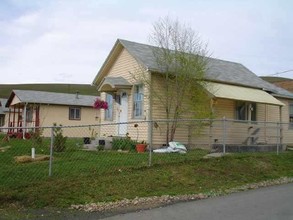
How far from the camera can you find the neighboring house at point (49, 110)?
3098 cm

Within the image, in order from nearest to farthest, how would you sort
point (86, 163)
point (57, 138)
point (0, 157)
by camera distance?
point (86, 163), point (0, 157), point (57, 138)

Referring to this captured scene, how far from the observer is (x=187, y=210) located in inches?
310

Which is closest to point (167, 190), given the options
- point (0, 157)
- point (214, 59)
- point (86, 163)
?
point (86, 163)

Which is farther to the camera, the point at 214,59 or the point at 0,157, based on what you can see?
the point at 214,59

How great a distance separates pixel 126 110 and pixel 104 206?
1155cm

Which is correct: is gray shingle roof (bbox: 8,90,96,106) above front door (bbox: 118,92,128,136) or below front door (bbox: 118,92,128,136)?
above

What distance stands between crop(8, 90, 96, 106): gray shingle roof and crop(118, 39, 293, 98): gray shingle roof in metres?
14.0

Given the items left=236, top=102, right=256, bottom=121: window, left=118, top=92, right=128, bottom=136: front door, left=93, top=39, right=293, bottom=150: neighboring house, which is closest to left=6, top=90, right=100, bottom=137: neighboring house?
left=93, top=39, right=293, bottom=150: neighboring house

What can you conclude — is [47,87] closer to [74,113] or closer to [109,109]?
[74,113]

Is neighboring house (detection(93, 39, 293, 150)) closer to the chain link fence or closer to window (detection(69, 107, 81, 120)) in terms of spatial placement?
the chain link fence

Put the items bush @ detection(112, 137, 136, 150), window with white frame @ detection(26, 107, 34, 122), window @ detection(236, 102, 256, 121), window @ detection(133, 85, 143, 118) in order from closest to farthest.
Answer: bush @ detection(112, 137, 136, 150) < window @ detection(133, 85, 143, 118) < window @ detection(236, 102, 256, 121) < window with white frame @ detection(26, 107, 34, 122)

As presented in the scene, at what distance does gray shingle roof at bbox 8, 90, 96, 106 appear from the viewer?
1238 inches

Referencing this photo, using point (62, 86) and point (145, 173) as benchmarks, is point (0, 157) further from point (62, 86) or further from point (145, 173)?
point (62, 86)

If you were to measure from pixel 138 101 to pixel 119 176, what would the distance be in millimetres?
8637
